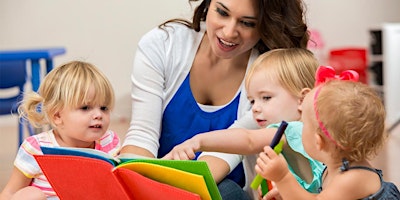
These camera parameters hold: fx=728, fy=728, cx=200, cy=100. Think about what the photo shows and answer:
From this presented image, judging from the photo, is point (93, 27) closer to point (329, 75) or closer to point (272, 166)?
point (329, 75)

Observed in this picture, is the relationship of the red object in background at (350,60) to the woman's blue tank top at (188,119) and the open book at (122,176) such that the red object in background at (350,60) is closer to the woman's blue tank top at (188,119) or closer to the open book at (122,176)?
the woman's blue tank top at (188,119)

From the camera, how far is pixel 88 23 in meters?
5.38

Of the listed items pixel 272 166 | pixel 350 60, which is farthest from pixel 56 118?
pixel 350 60

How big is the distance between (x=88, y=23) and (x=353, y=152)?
4.18 meters

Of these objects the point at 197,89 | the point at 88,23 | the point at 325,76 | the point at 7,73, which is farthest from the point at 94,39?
the point at 325,76

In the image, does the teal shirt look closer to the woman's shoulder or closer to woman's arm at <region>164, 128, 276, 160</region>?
woman's arm at <region>164, 128, 276, 160</region>

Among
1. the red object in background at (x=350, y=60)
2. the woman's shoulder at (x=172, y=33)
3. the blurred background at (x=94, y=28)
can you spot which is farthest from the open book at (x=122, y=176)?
the red object in background at (x=350, y=60)

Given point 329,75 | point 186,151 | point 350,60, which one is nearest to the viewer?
point 329,75

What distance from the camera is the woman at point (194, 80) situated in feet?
6.50

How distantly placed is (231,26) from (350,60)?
4122mm

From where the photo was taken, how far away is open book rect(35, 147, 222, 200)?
1.47 meters

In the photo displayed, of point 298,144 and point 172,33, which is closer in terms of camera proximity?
point 298,144

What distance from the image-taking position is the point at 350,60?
5.86m

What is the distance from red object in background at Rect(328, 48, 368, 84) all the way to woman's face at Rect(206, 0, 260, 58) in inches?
157
